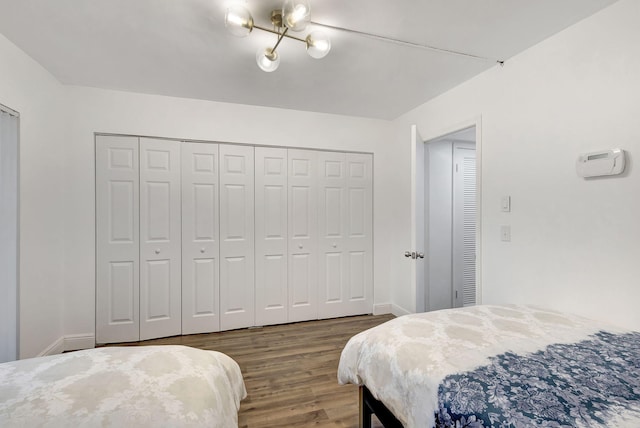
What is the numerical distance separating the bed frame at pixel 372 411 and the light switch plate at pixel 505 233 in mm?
1569

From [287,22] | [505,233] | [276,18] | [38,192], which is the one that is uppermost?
[276,18]

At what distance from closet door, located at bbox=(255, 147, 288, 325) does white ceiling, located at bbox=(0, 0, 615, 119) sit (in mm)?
755

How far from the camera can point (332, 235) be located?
3643 millimetres

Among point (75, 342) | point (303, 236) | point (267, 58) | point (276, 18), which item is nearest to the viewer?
point (276, 18)

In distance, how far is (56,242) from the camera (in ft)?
8.75

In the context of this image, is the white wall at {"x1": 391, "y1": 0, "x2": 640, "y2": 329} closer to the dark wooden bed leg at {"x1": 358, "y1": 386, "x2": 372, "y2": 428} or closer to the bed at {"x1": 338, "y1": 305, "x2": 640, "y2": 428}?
the bed at {"x1": 338, "y1": 305, "x2": 640, "y2": 428}

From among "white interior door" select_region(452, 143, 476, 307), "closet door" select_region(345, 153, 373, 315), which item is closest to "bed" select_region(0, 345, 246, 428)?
"closet door" select_region(345, 153, 373, 315)

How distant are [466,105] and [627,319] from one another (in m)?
1.92

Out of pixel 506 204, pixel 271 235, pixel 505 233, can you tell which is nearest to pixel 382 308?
pixel 271 235

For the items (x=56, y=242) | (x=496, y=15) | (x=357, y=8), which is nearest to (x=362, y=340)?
(x=357, y=8)

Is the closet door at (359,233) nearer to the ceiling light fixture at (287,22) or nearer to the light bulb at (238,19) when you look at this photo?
the ceiling light fixture at (287,22)

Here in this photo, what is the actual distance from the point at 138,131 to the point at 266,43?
1.69 meters

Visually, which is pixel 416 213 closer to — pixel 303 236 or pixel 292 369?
pixel 303 236

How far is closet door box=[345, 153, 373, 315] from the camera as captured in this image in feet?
12.2
